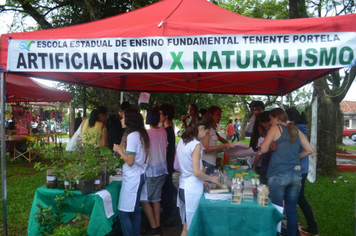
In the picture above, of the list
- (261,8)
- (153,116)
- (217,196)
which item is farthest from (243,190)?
(261,8)

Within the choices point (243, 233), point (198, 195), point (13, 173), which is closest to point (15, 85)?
point (13, 173)

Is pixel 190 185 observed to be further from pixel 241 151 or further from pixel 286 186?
pixel 241 151

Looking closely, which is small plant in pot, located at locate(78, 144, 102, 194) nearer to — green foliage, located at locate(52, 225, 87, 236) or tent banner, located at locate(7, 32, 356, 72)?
green foliage, located at locate(52, 225, 87, 236)

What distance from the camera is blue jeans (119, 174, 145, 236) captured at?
3.04 m

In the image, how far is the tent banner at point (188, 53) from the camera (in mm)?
2494

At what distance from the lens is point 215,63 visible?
2.60 m

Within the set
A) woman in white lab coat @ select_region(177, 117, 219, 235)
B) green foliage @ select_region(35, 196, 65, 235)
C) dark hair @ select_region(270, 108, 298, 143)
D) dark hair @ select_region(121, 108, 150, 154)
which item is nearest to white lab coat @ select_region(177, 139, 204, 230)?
woman in white lab coat @ select_region(177, 117, 219, 235)

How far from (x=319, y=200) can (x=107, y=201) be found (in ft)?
14.7

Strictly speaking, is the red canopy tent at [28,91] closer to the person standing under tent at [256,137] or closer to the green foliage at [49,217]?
the green foliage at [49,217]

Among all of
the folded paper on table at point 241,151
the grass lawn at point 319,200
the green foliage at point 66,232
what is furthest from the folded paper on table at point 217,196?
the grass lawn at point 319,200

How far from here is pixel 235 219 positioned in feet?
8.02

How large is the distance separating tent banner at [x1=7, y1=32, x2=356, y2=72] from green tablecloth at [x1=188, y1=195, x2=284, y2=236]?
4.09ft

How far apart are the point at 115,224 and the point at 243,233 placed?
182cm

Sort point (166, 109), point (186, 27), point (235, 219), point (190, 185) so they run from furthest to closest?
point (166, 109) → point (190, 185) → point (186, 27) → point (235, 219)
